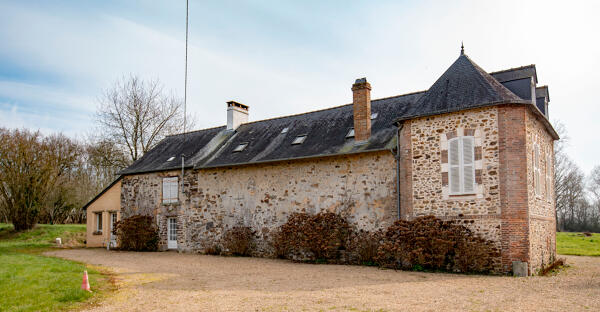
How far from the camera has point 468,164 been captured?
11.9 meters

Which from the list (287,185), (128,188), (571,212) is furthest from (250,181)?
(571,212)

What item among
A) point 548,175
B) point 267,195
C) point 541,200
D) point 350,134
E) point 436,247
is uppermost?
point 350,134

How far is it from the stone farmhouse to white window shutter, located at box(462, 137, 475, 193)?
26mm

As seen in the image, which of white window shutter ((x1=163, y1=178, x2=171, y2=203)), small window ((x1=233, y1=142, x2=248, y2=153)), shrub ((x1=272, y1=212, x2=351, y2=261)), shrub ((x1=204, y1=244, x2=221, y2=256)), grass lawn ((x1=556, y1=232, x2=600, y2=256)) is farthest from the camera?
white window shutter ((x1=163, y1=178, x2=171, y2=203))

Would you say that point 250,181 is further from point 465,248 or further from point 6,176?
point 6,176

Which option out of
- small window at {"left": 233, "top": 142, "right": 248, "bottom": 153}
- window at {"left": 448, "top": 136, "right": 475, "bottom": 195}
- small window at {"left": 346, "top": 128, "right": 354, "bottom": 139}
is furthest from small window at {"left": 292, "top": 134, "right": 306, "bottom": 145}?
window at {"left": 448, "top": 136, "right": 475, "bottom": 195}

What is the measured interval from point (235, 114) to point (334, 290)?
45.5 feet

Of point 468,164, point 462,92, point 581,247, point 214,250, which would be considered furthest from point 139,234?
point 581,247

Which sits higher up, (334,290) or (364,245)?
(364,245)

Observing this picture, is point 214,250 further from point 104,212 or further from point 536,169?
point 536,169

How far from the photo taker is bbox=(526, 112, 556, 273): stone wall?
11.9 meters

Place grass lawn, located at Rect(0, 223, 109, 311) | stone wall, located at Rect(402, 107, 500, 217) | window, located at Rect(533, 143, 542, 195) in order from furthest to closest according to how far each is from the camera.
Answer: window, located at Rect(533, 143, 542, 195), stone wall, located at Rect(402, 107, 500, 217), grass lawn, located at Rect(0, 223, 109, 311)

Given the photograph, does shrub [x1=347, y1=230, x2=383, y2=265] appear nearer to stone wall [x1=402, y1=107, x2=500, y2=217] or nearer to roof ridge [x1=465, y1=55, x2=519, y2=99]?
stone wall [x1=402, y1=107, x2=500, y2=217]

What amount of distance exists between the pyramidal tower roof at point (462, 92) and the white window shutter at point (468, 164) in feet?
3.05
